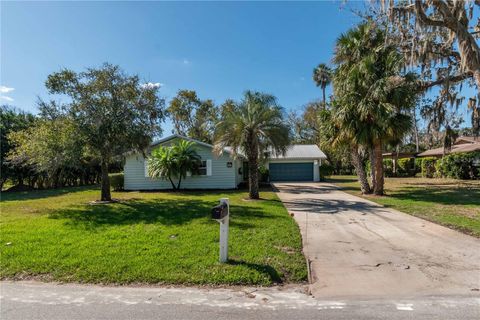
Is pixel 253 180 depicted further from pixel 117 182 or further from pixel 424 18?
pixel 117 182

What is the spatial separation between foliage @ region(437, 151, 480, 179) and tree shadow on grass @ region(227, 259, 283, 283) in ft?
71.5

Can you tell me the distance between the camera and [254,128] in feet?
40.2

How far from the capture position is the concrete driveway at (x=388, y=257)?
3.88 metres

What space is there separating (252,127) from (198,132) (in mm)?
25221

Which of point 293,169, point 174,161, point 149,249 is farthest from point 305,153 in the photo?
point 149,249

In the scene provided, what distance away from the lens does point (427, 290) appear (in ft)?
12.4

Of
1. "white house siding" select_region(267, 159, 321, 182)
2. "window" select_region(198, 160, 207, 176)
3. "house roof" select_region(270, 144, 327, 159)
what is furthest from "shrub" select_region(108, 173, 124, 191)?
"house roof" select_region(270, 144, 327, 159)

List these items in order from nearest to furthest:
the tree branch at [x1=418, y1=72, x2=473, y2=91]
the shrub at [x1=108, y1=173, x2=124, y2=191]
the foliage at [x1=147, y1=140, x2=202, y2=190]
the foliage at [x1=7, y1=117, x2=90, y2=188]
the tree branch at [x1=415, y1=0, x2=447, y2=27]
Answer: the tree branch at [x1=415, y1=0, x2=447, y2=27], the foliage at [x1=7, y1=117, x2=90, y2=188], the tree branch at [x1=418, y1=72, x2=473, y2=91], the foliage at [x1=147, y1=140, x2=202, y2=190], the shrub at [x1=108, y1=173, x2=124, y2=191]

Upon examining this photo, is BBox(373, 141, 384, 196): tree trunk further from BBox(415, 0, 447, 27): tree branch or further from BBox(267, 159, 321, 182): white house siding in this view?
BBox(267, 159, 321, 182): white house siding

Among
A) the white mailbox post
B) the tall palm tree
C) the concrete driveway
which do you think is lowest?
the concrete driveway

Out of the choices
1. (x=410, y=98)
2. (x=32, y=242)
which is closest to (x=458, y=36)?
(x=410, y=98)

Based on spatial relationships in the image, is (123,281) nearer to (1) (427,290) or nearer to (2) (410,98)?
(1) (427,290)

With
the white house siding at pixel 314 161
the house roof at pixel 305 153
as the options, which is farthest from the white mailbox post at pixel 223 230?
the white house siding at pixel 314 161

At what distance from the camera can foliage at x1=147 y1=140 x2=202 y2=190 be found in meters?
16.3
